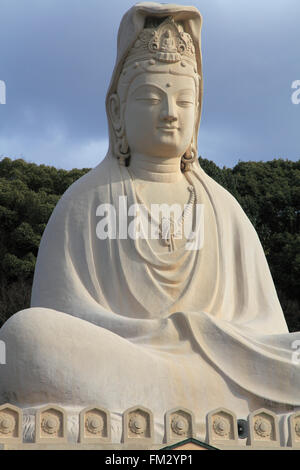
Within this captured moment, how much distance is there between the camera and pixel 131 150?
10727 millimetres

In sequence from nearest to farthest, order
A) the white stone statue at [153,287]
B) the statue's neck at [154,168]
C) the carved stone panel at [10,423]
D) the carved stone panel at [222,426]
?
the carved stone panel at [10,423], the carved stone panel at [222,426], the white stone statue at [153,287], the statue's neck at [154,168]

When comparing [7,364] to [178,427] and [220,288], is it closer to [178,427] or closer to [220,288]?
[178,427]

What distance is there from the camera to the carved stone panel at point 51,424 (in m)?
7.55

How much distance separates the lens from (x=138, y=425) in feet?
25.1

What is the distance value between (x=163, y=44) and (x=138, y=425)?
4258 millimetres

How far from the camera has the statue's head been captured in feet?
34.0


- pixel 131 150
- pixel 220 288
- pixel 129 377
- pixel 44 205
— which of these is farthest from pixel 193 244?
pixel 44 205

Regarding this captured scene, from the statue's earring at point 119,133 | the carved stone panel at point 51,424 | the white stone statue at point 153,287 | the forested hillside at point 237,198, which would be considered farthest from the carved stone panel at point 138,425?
the forested hillside at point 237,198

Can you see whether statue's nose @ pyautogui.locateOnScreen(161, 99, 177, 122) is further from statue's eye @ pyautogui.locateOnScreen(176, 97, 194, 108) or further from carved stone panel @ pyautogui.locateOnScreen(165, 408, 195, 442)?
carved stone panel @ pyautogui.locateOnScreen(165, 408, 195, 442)

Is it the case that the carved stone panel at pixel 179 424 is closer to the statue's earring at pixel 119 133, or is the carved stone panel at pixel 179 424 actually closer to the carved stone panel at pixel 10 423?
the carved stone panel at pixel 10 423

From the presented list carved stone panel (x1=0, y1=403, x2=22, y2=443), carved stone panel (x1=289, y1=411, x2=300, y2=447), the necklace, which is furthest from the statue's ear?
carved stone panel (x1=0, y1=403, x2=22, y2=443)

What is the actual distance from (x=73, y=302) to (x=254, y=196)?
1092cm

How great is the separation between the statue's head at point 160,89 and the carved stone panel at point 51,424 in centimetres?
358

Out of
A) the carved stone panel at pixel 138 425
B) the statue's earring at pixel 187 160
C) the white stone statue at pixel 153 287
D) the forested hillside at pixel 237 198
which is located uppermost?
the forested hillside at pixel 237 198
